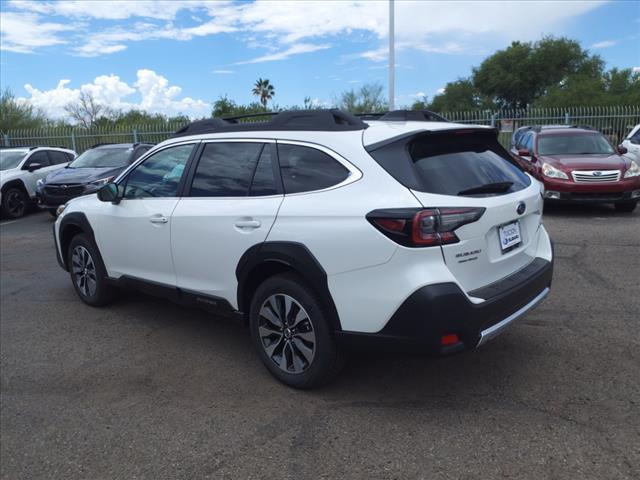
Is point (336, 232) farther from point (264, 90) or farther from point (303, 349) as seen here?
point (264, 90)

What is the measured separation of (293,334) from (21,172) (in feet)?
40.2

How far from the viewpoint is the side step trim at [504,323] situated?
10.5 ft

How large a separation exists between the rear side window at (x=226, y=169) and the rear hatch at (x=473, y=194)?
3.26 feet

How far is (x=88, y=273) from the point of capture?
5617 mm

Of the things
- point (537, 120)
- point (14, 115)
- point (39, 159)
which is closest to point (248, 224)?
point (39, 159)

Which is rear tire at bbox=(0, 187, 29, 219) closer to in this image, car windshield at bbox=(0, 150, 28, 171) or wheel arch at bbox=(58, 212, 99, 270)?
car windshield at bbox=(0, 150, 28, 171)

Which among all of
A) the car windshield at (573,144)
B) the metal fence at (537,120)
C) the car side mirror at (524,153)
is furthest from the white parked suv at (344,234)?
the metal fence at (537,120)

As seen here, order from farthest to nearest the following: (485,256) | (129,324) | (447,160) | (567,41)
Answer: (567,41) < (129,324) < (447,160) < (485,256)

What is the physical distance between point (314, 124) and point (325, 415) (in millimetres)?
1871

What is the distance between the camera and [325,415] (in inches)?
134

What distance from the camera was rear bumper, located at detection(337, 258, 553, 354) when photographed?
2988 mm

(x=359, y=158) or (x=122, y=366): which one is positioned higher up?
(x=359, y=158)

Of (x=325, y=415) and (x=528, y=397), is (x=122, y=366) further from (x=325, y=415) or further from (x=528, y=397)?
(x=528, y=397)

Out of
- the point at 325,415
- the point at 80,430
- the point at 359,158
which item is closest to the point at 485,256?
the point at 359,158
